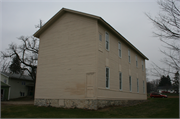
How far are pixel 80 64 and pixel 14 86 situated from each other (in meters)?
24.9

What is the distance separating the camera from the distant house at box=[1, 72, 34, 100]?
3253 cm

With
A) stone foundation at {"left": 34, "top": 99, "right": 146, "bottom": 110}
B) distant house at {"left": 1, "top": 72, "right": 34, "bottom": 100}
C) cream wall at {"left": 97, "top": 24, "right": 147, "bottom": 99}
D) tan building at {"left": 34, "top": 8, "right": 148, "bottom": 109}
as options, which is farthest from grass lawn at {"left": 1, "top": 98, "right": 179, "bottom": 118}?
distant house at {"left": 1, "top": 72, "right": 34, "bottom": 100}

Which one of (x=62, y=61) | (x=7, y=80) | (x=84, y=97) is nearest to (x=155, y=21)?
(x=84, y=97)

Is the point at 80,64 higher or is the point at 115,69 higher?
the point at 80,64

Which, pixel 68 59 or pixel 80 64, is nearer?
pixel 80 64

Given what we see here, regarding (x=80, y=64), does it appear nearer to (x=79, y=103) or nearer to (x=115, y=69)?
(x=79, y=103)

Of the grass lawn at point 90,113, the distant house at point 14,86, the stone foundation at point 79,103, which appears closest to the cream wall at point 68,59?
the stone foundation at point 79,103

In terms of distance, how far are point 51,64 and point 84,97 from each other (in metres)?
5.41

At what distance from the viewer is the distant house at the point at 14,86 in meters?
32.5

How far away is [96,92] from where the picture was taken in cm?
1402

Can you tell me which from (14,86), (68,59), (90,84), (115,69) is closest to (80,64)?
(68,59)

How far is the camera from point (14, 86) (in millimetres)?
34938

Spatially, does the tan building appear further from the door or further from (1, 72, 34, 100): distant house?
(1, 72, 34, 100): distant house

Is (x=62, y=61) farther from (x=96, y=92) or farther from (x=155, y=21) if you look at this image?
(x=155, y=21)
